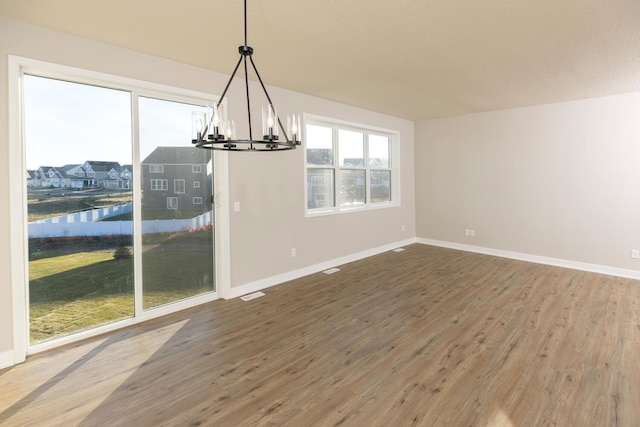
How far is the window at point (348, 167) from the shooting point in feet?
16.6

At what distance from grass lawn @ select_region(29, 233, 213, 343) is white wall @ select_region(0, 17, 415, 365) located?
0.29m

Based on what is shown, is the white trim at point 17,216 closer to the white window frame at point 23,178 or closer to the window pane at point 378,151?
the white window frame at point 23,178

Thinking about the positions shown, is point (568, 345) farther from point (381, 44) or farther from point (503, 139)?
point (503, 139)

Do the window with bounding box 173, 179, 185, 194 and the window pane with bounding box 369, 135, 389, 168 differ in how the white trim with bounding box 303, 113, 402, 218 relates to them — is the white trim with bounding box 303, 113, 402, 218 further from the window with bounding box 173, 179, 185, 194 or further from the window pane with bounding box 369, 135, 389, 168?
the window with bounding box 173, 179, 185, 194

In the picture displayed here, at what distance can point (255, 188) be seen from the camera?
409 cm

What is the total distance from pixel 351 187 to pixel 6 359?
4722mm

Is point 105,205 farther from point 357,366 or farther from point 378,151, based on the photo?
point 378,151

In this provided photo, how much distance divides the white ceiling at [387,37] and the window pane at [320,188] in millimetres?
1392

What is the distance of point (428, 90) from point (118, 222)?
413 centimetres

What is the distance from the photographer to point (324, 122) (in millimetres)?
5129

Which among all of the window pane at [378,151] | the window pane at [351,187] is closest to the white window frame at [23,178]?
the window pane at [351,187]

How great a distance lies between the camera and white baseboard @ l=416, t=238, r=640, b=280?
4656 mm

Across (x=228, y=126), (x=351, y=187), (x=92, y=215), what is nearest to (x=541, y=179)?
(x=351, y=187)

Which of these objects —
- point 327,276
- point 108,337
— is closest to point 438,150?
point 327,276
